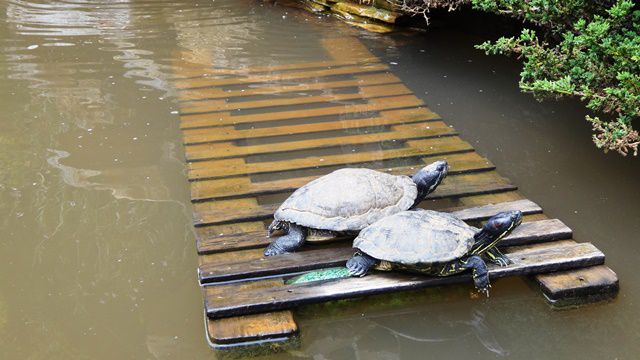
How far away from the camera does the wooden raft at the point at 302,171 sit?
10.7ft

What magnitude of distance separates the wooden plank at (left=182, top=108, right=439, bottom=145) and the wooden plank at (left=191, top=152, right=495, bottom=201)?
69cm

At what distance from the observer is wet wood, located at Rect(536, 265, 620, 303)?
10.8 feet

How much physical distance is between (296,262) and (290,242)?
126 millimetres

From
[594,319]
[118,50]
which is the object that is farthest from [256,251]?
[118,50]

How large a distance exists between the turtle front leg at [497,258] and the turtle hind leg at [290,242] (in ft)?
3.16

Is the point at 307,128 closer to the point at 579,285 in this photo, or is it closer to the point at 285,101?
the point at 285,101

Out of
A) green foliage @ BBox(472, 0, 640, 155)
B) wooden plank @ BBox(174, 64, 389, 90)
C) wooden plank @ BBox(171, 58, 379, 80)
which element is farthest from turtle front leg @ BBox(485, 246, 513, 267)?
wooden plank @ BBox(171, 58, 379, 80)

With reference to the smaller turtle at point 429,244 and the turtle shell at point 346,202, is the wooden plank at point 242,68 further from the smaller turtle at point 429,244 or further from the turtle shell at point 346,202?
the smaller turtle at point 429,244

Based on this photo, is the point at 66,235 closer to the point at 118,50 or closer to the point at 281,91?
the point at 281,91

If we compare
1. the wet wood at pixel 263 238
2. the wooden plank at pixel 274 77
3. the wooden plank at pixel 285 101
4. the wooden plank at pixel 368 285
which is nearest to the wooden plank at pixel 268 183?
the wet wood at pixel 263 238

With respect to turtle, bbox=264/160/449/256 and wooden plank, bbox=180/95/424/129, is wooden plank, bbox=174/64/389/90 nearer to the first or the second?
wooden plank, bbox=180/95/424/129

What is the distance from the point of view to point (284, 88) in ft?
19.5

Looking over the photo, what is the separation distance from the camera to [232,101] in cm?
568

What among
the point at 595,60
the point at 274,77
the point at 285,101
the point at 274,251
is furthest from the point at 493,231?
the point at 274,77
